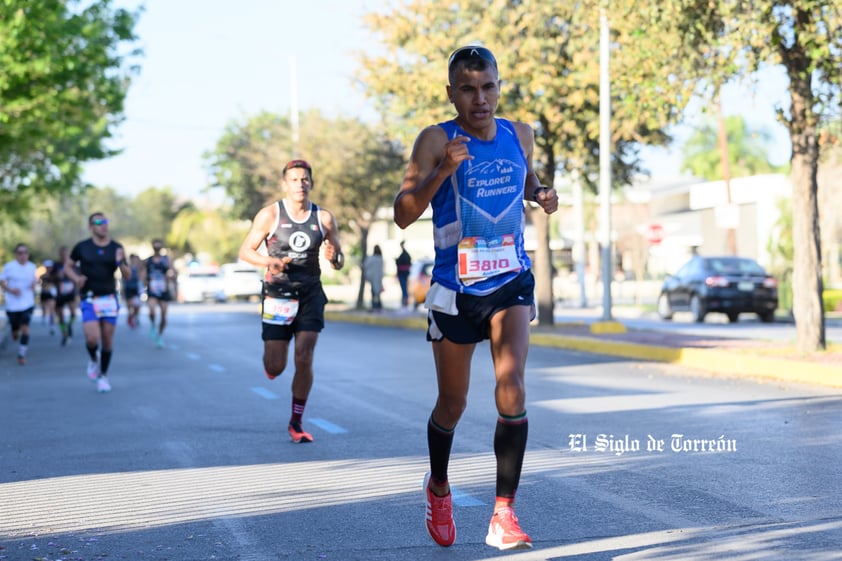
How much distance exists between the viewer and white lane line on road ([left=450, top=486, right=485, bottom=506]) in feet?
22.3

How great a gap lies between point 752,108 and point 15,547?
1175cm

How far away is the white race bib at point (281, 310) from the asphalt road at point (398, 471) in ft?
2.85

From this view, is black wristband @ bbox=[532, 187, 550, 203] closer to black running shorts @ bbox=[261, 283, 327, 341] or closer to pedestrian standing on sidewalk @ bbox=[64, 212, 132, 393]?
black running shorts @ bbox=[261, 283, 327, 341]

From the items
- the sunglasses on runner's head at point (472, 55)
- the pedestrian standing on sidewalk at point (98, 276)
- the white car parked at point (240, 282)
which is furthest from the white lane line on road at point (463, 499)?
the white car parked at point (240, 282)

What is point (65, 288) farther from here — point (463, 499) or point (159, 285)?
point (463, 499)

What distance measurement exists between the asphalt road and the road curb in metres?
0.55

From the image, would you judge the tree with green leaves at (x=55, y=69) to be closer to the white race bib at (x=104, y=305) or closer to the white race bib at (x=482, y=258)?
the white race bib at (x=104, y=305)

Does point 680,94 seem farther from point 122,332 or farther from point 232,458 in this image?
point 122,332

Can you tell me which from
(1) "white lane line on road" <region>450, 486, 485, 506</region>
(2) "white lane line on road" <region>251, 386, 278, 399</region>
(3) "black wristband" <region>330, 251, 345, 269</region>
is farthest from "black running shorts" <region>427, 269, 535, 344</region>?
(2) "white lane line on road" <region>251, 386, 278, 399</region>

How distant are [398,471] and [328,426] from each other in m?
2.61

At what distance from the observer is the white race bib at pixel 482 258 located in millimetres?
5547

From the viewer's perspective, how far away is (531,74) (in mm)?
21953

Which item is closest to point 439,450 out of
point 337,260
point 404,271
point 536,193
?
A: point 536,193

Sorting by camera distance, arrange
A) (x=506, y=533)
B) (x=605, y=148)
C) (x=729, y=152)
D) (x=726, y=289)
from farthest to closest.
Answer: (x=729, y=152), (x=726, y=289), (x=605, y=148), (x=506, y=533)
